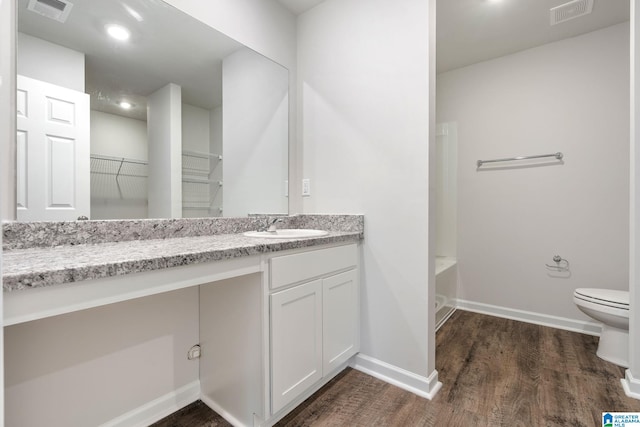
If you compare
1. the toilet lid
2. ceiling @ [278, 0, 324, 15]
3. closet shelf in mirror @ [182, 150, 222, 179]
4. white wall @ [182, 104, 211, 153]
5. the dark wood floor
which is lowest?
the dark wood floor

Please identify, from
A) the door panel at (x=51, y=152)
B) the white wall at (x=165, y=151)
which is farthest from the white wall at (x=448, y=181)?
the door panel at (x=51, y=152)

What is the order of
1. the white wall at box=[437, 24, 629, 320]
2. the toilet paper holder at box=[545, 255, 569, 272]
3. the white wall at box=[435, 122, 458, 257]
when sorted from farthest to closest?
the white wall at box=[435, 122, 458, 257], the toilet paper holder at box=[545, 255, 569, 272], the white wall at box=[437, 24, 629, 320]

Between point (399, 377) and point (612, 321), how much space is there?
1.43 metres

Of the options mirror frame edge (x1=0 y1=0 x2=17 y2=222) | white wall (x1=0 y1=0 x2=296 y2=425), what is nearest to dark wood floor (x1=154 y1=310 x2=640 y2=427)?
white wall (x1=0 y1=0 x2=296 y2=425)

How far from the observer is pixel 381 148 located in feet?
5.84

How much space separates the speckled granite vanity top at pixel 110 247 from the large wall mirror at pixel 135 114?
6cm

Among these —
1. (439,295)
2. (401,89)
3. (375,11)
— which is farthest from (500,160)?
(375,11)

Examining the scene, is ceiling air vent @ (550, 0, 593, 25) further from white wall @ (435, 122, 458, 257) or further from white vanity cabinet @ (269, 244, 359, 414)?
white vanity cabinet @ (269, 244, 359, 414)

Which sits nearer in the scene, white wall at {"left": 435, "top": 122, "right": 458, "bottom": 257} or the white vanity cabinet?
the white vanity cabinet

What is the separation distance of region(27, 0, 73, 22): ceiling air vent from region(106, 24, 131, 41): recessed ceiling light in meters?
0.15

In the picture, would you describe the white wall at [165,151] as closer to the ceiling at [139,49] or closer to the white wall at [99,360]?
the ceiling at [139,49]

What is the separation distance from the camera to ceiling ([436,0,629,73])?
6.81ft

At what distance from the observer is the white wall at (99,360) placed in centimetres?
108

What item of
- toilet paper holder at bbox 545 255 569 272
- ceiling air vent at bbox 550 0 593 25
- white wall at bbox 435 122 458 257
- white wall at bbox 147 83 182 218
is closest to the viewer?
white wall at bbox 147 83 182 218
